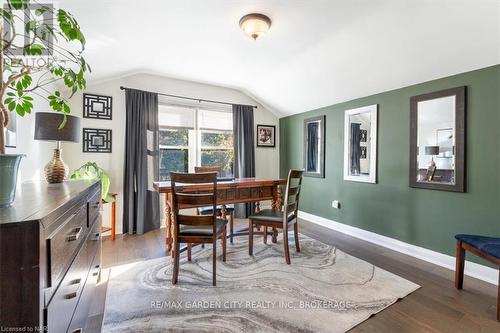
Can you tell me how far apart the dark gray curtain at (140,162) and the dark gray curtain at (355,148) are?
3167 millimetres

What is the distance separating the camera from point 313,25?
2361 mm

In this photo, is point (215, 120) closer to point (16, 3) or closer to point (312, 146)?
point (312, 146)

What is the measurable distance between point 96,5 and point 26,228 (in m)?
1.93

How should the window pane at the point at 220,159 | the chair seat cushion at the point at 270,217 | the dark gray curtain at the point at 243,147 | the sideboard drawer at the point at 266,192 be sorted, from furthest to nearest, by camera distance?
1. the dark gray curtain at the point at 243,147
2. the window pane at the point at 220,159
3. the sideboard drawer at the point at 266,192
4. the chair seat cushion at the point at 270,217

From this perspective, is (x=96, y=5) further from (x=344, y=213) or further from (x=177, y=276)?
(x=344, y=213)

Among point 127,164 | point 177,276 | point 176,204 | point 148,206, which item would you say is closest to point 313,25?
point 176,204

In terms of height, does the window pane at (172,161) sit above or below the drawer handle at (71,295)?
above

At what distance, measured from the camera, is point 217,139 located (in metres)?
4.54

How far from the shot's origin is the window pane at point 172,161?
13.2ft

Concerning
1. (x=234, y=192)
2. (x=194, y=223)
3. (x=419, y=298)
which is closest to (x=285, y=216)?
(x=234, y=192)

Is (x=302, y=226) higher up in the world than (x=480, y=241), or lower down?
lower down

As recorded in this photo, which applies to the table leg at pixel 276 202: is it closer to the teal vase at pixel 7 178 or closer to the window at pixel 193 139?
the window at pixel 193 139

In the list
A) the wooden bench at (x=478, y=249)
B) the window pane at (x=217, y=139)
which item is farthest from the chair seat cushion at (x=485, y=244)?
the window pane at (x=217, y=139)

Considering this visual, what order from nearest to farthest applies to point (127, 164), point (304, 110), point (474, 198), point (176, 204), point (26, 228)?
point (26, 228) < point (176, 204) < point (474, 198) < point (127, 164) < point (304, 110)
